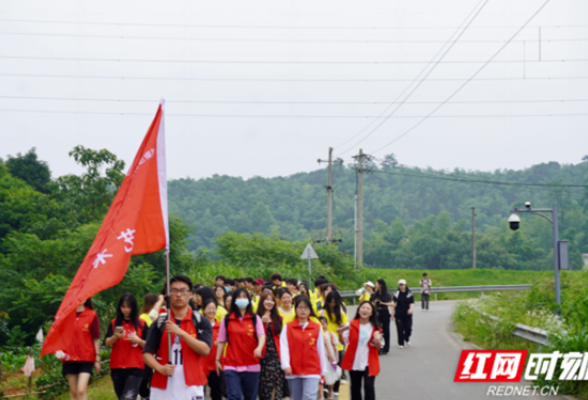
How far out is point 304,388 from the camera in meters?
8.04

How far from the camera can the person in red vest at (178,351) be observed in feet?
19.4

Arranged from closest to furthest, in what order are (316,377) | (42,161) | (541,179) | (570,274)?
(316,377), (570,274), (42,161), (541,179)

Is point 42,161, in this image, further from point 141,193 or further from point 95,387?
point 141,193

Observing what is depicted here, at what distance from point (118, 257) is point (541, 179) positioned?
109021mm

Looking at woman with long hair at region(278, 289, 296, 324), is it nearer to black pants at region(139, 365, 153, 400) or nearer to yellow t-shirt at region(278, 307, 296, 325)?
yellow t-shirt at region(278, 307, 296, 325)

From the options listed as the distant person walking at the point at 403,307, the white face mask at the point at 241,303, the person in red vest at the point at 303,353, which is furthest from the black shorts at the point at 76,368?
the distant person walking at the point at 403,307

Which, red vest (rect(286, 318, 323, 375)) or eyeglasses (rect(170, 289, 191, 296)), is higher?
eyeglasses (rect(170, 289, 191, 296))

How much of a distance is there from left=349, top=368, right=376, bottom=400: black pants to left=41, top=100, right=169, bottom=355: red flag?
383cm

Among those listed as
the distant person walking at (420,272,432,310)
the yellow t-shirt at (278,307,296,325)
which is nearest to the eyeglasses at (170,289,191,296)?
the yellow t-shirt at (278,307,296,325)

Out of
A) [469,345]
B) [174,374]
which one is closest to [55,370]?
[174,374]

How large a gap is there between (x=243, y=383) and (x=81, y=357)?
2174mm

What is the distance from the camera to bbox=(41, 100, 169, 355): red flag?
5.71 meters

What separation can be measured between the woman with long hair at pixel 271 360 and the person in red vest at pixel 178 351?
116 inches

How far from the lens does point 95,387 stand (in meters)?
12.3
